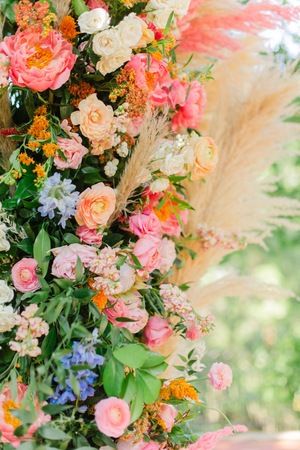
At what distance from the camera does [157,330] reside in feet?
3.53

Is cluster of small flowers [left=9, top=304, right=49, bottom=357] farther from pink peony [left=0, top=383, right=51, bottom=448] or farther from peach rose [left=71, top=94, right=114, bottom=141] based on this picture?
peach rose [left=71, top=94, right=114, bottom=141]

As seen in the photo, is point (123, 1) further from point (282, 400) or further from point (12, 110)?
point (282, 400)

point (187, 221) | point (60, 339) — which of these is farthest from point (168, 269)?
point (60, 339)

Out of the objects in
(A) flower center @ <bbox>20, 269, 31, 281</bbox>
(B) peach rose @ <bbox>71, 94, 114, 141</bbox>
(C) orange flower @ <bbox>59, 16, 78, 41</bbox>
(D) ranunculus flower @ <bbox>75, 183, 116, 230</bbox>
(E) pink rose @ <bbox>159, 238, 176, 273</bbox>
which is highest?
(C) orange flower @ <bbox>59, 16, 78, 41</bbox>

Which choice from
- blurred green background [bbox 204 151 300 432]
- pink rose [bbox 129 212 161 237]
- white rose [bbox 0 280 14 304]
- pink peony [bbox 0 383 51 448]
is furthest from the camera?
blurred green background [bbox 204 151 300 432]

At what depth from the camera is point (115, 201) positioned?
1.00m

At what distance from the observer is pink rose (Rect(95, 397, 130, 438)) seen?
84cm

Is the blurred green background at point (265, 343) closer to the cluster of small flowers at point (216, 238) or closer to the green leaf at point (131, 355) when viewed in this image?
the cluster of small flowers at point (216, 238)

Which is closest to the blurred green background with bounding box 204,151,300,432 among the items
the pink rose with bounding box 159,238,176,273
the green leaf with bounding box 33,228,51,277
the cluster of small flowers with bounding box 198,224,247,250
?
the cluster of small flowers with bounding box 198,224,247,250

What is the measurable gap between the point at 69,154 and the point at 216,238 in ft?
1.19

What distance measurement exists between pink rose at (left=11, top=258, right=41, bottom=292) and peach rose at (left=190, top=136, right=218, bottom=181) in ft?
1.00

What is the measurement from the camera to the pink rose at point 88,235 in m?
0.99

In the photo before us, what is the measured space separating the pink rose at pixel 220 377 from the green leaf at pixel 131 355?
168 millimetres

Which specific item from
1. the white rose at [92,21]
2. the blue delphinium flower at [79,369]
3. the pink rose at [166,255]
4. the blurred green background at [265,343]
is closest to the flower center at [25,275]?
the blue delphinium flower at [79,369]
